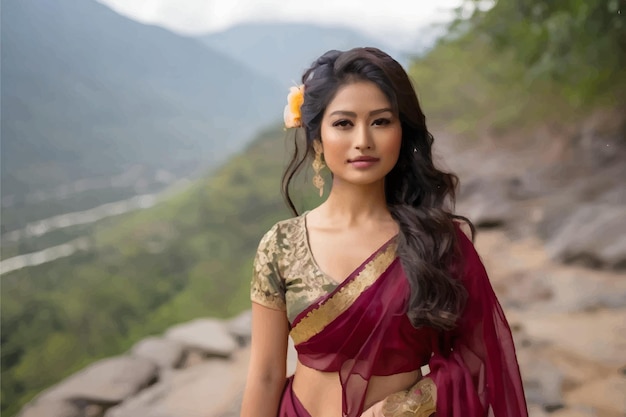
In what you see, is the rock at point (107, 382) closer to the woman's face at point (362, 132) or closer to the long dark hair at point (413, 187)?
the long dark hair at point (413, 187)

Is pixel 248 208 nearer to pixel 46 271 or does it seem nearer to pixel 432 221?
pixel 46 271

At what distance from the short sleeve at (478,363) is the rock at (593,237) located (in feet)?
6.82

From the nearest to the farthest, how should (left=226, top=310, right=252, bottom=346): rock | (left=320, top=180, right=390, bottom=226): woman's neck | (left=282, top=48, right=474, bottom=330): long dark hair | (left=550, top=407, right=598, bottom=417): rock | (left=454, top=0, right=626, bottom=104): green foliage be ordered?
(left=282, top=48, right=474, bottom=330): long dark hair, (left=320, top=180, right=390, bottom=226): woman's neck, (left=550, top=407, right=598, bottom=417): rock, (left=454, top=0, right=626, bottom=104): green foliage, (left=226, top=310, right=252, bottom=346): rock

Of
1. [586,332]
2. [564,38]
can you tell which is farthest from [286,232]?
[564,38]

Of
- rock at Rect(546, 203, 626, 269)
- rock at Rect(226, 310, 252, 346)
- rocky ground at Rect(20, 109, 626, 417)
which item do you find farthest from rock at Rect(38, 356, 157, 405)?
rock at Rect(546, 203, 626, 269)

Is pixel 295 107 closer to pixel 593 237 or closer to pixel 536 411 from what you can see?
pixel 536 411

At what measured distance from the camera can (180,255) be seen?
3.09 metres

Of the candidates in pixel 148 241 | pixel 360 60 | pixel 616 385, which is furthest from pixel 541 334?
pixel 360 60

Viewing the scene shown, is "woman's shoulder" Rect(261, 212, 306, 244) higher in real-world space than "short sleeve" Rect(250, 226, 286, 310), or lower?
higher

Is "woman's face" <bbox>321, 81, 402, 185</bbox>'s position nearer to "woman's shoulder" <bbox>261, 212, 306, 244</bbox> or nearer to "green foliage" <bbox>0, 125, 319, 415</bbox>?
"woman's shoulder" <bbox>261, 212, 306, 244</bbox>

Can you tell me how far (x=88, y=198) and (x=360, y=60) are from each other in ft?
7.27

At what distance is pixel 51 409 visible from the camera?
8.68 feet

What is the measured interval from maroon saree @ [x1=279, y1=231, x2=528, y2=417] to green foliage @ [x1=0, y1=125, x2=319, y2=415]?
1.80 metres

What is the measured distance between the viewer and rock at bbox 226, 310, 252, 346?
120 inches
